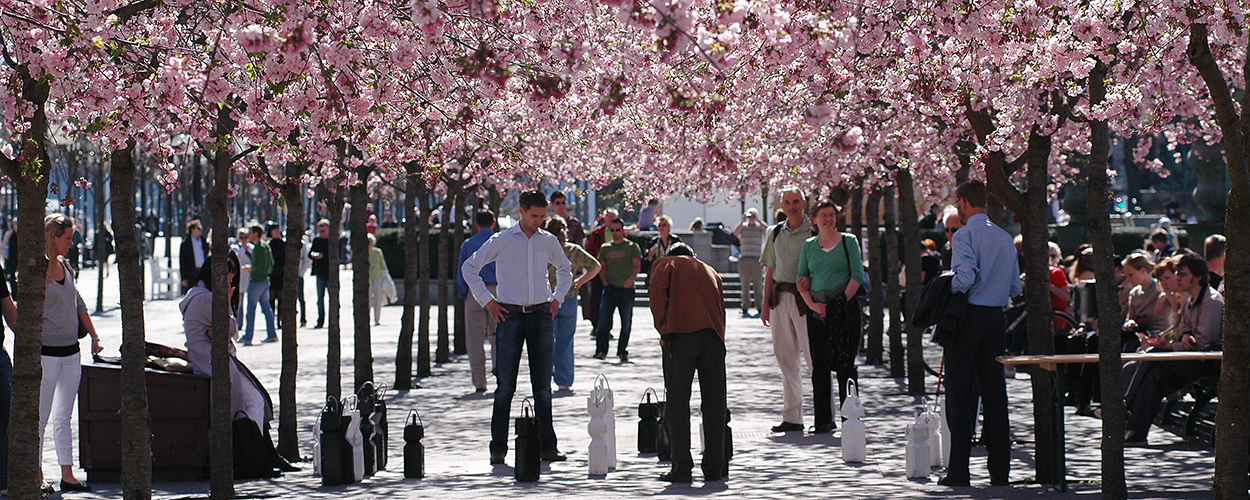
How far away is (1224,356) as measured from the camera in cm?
673

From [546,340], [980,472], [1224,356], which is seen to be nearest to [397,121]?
[546,340]

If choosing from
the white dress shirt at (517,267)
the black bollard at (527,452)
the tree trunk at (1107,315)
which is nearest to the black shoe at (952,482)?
the tree trunk at (1107,315)

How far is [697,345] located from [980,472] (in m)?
2.03

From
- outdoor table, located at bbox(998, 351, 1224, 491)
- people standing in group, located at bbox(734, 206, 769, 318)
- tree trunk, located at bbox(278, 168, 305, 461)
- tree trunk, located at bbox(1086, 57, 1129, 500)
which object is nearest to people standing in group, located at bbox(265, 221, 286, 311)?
people standing in group, located at bbox(734, 206, 769, 318)

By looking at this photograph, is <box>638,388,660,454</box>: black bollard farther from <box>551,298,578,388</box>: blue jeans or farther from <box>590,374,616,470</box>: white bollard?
<box>551,298,578,388</box>: blue jeans

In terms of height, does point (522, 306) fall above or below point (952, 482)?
above

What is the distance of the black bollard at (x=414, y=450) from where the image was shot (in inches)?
368

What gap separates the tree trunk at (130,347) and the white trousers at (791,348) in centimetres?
511

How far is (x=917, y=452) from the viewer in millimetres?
8977

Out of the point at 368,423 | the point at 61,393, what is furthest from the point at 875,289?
the point at 61,393

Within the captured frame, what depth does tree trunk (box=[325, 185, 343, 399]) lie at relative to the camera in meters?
11.7

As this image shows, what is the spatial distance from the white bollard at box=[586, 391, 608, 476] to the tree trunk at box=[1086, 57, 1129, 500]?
3143mm

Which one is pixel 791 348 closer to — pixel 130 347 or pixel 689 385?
pixel 689 385

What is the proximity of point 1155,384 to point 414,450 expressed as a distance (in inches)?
211
